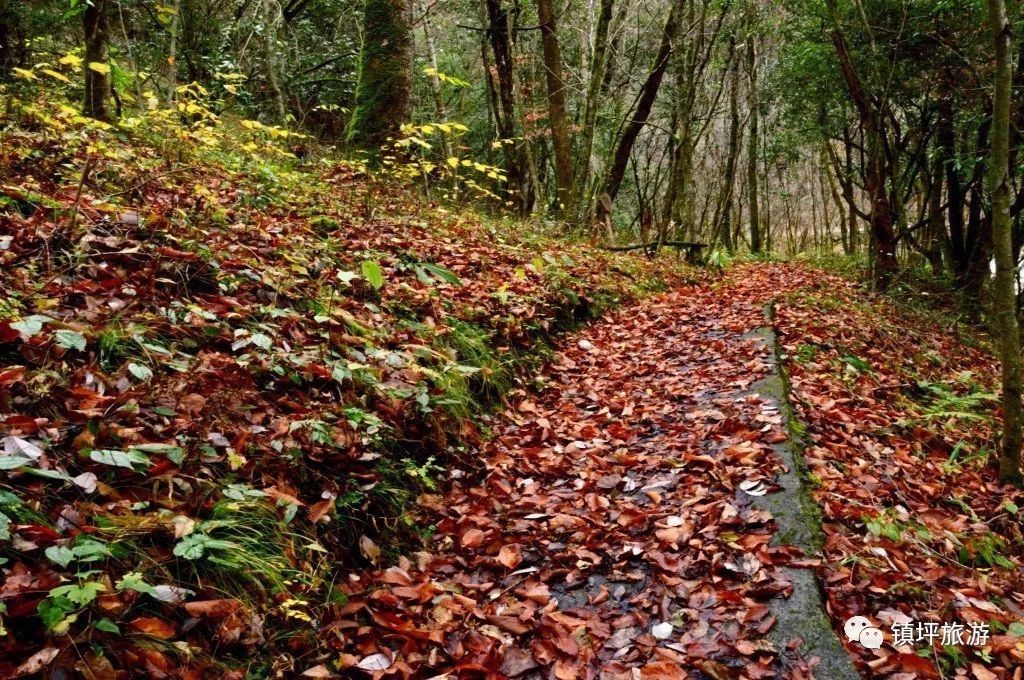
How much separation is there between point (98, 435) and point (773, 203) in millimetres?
31817

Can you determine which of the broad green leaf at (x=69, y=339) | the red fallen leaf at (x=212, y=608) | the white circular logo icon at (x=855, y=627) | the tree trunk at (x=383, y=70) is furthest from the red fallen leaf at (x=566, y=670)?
the tree trunk at (x=383, y=70)

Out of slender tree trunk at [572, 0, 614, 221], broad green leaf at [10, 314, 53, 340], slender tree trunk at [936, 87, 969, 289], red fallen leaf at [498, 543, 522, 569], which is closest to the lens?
broad green leaf at [10, 314, 53, 340]

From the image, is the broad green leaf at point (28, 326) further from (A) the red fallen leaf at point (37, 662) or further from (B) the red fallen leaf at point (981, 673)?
(B) the red fallen leaf at point (981, 673)

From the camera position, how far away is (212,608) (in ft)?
6.98

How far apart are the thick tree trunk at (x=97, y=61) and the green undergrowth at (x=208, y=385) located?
1.10 ft

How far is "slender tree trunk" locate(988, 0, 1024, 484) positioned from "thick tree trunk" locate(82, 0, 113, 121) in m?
6.42

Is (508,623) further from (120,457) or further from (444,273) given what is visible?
(444,273)

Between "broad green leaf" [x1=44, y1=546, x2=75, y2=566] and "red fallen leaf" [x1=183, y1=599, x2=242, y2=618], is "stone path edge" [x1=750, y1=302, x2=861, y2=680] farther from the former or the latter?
"broad green leaf" [x1=44, y1=546, x2=75, y2=566]

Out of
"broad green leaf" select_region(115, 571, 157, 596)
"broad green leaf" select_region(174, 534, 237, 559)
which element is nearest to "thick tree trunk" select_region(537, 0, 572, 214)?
"broad green leaf" select_region(174, 534, 237, 559)

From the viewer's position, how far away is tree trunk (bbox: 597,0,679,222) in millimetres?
11289

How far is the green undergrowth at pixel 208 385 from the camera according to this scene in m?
2.08

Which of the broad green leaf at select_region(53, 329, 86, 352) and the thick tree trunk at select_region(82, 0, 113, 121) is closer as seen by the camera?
the broad green leaf at select_region(53, 329, 86, 352)

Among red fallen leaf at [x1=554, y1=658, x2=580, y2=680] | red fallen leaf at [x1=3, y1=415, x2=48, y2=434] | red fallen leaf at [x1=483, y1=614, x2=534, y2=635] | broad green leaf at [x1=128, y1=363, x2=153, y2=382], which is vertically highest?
broad green leaf at [x1=128, y1=363, x2=153, y2=382]

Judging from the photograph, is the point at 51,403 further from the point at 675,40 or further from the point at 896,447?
the point at 675,40
